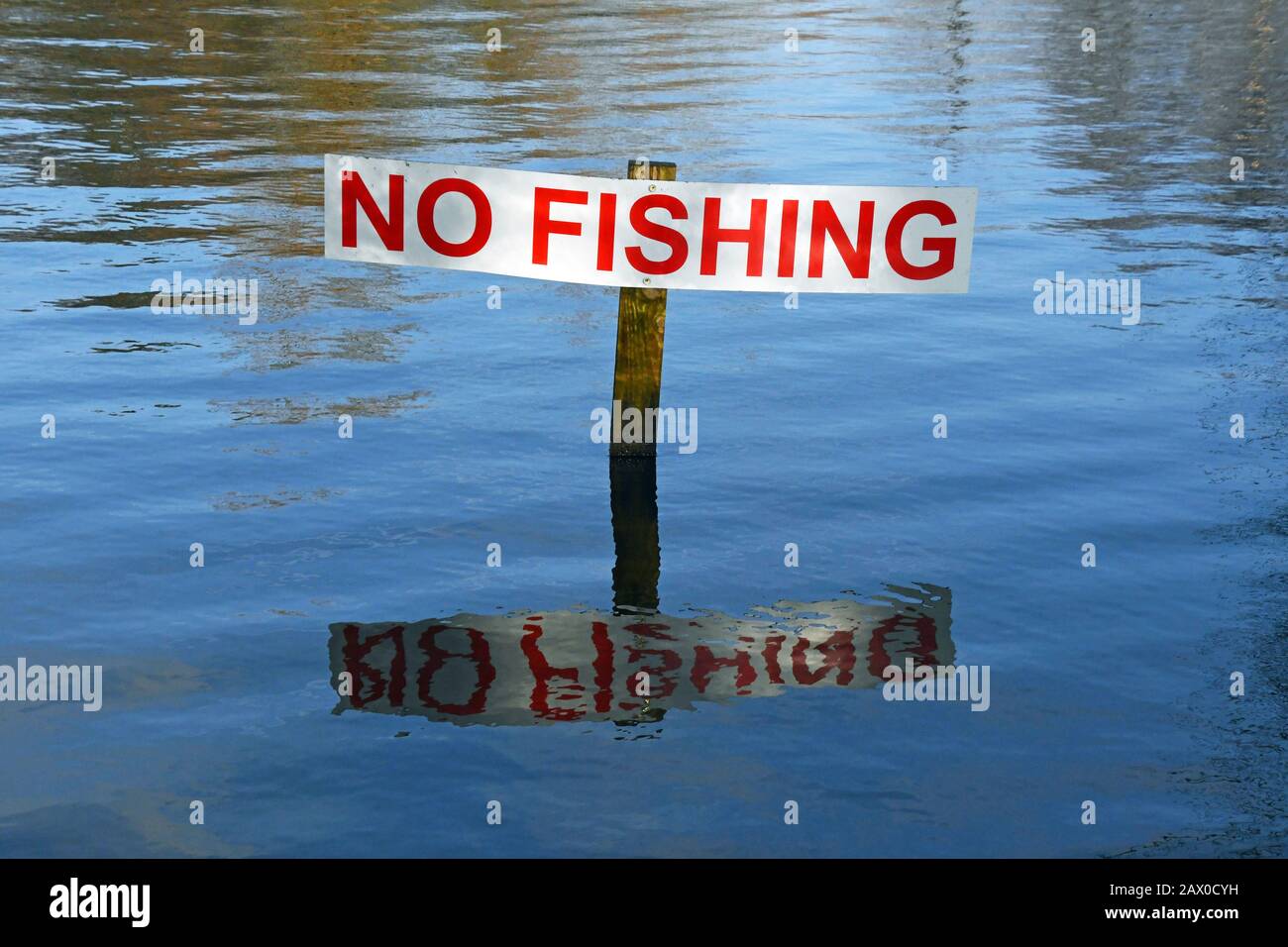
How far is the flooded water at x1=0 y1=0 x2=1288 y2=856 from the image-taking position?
7211mm

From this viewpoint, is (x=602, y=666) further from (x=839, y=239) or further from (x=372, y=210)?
(x=372, y=210)

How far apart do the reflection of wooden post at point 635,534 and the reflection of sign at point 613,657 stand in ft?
0.85

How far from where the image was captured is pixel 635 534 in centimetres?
995

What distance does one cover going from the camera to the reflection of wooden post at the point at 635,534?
9.18 metres

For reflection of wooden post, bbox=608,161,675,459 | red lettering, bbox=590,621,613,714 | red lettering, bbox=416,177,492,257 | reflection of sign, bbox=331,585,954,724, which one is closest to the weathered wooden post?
reflection of wooden post, bbox=608,161,675,459

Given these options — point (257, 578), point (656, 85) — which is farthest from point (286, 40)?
point (257, 578)

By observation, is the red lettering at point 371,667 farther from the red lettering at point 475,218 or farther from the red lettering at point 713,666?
the red lettering at point 475,218

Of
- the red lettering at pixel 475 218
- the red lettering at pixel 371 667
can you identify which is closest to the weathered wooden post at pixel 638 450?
the red lettering at pixel 475 218

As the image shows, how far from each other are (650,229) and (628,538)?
68.8 inches
